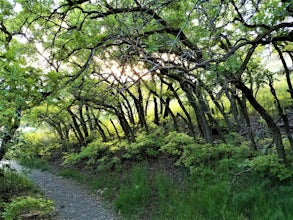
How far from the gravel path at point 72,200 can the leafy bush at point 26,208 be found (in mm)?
358

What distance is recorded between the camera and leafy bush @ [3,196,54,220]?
6205 mm

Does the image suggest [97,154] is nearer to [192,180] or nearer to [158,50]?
[192,180]

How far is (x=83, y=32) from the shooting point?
7168 millimetres

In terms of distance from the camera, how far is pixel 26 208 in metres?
6.86

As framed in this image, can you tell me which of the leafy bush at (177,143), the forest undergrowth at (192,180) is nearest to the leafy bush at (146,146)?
the forest undergrowth at (192,180)

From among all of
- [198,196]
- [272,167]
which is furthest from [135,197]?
[272,167]

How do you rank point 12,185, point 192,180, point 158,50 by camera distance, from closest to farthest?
point 158,50 → point 192,180 → point 12,185

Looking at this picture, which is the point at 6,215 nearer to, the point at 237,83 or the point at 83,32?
the point at 83,32

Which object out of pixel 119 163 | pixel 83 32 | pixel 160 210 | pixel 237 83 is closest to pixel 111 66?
pixel 83 32

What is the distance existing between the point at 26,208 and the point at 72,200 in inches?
67.1

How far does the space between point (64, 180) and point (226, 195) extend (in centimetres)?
753

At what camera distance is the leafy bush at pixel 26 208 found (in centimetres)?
621

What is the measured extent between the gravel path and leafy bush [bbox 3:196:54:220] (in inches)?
14.1

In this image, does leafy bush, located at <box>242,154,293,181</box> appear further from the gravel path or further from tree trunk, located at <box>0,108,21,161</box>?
tree trunk, located at <box>0,108,21,161</box>
